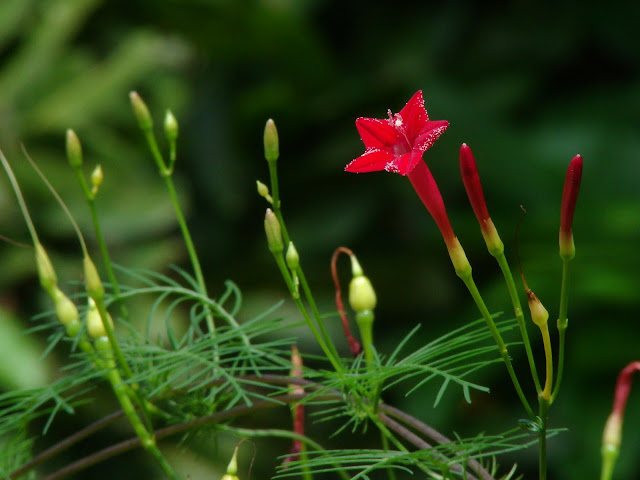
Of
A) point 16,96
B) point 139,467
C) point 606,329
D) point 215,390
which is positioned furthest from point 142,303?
point 215,390

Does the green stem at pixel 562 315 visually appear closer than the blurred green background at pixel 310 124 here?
Yes

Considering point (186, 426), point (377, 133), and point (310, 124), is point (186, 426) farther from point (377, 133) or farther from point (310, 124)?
point (310, 124)

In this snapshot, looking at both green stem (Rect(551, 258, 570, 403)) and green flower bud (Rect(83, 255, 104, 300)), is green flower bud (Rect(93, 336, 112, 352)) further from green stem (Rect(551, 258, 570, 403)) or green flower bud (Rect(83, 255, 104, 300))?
green stem (Rect(551, 258, 570, 403))

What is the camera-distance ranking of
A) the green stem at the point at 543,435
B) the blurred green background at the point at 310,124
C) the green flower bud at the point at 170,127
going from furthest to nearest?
the blurred green background at the point at 310,124, the green flower bud at the point at 170,127, the green stem at the point at 543,435

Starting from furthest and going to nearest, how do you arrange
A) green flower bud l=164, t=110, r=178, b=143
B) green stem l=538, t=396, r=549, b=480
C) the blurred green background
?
the blurred green background
green flower bud l=164, t=110, r=178, b=143
green stem l=538, t=396, r=549, b=480

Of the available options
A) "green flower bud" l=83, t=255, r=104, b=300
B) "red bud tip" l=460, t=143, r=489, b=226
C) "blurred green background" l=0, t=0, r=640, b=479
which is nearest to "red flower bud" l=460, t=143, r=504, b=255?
"red bud tip" l=460, t=143, r=489, b=226

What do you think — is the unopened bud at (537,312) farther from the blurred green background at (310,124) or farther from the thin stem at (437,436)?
the blurred green background at (310,124)

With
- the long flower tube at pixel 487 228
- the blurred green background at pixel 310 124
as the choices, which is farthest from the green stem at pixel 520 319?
the blurred green background at pixel 310 124

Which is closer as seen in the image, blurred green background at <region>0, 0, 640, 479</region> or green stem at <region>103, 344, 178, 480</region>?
green stem at <region>103, 344, 178, 480</region>
